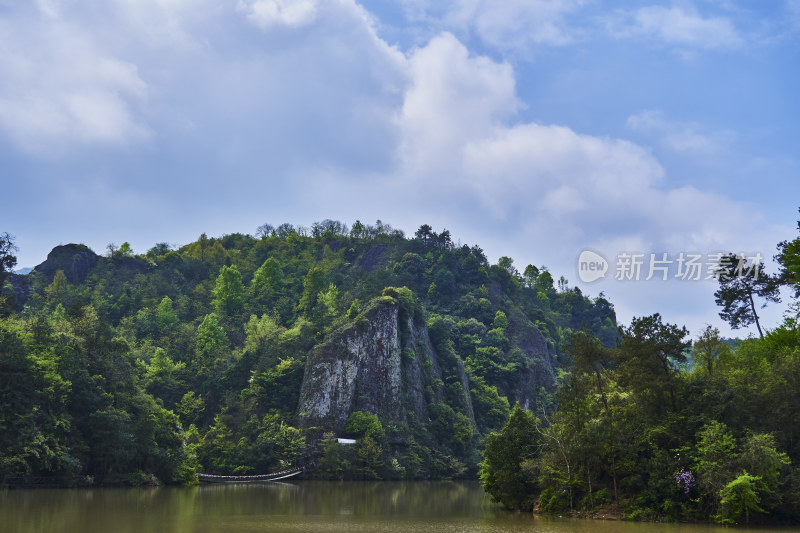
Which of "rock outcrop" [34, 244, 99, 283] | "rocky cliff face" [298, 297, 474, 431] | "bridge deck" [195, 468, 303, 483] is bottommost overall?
"bridge deck" [195, 468, 303, 483]

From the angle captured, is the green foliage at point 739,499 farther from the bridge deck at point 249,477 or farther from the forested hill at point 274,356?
the bridge deck at point 249,477

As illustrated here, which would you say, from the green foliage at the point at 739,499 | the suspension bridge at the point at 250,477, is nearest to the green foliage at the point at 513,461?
the green foliage at the point at 739,499

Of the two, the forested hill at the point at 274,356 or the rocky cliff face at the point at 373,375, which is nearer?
the forested hill at the point at 274,356

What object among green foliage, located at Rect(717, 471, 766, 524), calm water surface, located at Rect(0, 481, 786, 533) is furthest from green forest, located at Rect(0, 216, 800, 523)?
calm water surface, located at Rect(0, 481, 786, 533)

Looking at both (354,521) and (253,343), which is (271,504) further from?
(253,343)

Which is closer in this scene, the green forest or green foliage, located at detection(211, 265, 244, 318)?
the green forest

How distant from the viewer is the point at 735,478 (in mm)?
25812

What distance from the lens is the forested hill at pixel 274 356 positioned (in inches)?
1796

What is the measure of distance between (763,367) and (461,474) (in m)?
45.8

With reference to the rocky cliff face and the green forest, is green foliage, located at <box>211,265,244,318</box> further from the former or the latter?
the rocky cliff face

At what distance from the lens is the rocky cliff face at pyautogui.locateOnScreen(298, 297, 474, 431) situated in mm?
68750

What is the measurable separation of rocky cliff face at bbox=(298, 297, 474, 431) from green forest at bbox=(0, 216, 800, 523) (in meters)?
0.23

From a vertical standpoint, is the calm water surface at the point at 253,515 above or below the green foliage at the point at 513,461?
below

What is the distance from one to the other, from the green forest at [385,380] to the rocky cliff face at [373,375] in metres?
0.23
